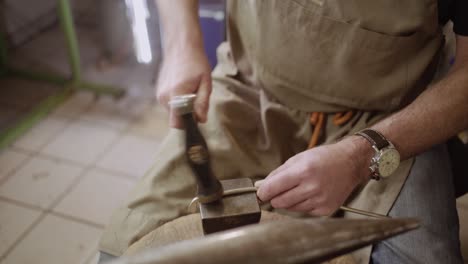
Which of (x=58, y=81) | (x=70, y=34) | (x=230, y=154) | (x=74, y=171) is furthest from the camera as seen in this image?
(x=58, y=81)

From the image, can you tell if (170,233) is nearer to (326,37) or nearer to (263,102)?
(263,102)

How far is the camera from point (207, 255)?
363 millimetres

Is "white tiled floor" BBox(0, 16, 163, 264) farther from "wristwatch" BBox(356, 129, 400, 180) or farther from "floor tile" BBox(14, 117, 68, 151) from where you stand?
"wristwatch" BBox(356, 129, 400, 180)

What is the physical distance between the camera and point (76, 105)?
2342mm

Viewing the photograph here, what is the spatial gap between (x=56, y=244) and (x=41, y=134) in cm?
71

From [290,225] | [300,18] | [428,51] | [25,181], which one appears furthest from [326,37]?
[25,181]

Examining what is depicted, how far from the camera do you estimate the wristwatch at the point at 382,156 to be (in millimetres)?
746

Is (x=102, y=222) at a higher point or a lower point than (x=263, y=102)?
lower

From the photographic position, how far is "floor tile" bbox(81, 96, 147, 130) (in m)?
2.24

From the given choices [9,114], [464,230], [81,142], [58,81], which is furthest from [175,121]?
[58,81]

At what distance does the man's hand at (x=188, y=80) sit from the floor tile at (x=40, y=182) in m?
1.13

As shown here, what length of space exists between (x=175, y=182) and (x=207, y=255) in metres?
0.49

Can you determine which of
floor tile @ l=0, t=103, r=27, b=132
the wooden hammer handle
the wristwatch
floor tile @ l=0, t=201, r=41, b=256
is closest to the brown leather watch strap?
the wristwatch

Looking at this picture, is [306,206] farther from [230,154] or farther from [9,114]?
[9,114]
